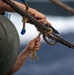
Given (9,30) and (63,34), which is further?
(63,34)

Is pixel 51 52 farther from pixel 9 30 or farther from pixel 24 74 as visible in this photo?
pixel 9 30

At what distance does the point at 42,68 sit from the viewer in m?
2.53

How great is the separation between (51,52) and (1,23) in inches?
57.0

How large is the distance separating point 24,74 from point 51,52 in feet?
0.99

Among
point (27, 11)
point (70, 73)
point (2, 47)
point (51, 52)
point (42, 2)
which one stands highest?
point (27, 11)

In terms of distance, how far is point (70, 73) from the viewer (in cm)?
254

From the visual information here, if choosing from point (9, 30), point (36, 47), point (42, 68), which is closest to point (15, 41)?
point (9, 30)

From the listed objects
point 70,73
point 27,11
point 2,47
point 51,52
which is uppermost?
point 27,11

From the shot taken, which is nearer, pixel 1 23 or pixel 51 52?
pixel 1 23

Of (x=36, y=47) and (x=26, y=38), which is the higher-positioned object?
(x=36, y=47)

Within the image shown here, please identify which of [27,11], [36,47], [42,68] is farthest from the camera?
[42,68]

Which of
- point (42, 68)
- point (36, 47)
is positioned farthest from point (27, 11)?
point (42, 68)

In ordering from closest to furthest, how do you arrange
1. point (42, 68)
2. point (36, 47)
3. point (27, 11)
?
1. point (27, 11)
2. point (36, 47)
3. point (42, 68)

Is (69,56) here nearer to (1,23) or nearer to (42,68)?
(42,68)
